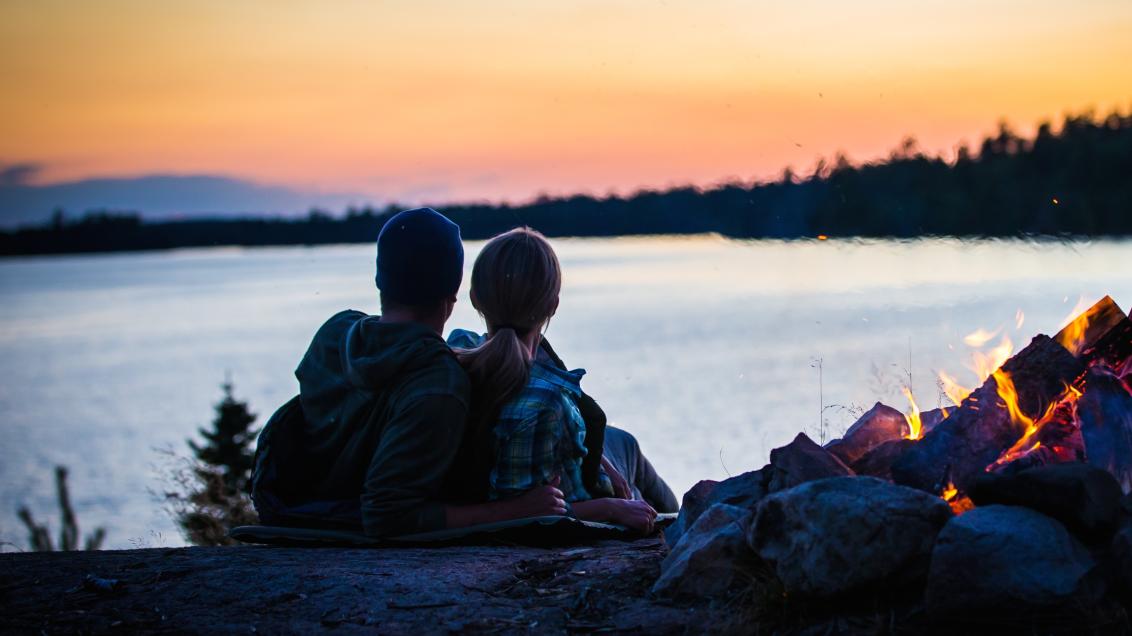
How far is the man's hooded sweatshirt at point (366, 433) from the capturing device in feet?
15.6

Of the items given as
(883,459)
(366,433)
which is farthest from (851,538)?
(366,433)

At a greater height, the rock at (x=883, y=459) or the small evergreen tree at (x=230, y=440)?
the rock at (x=883, y=459)

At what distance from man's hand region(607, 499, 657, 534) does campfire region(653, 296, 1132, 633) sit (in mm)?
379

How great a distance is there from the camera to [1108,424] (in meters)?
4.24

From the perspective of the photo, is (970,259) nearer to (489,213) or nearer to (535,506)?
(489,213)

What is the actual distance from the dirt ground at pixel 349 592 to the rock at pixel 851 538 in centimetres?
36

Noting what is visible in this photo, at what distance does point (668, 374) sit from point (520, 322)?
3497 cm

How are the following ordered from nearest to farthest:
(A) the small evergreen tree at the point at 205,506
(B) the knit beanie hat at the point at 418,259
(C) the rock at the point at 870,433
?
(C) the rock at the point at 870,433 → (B) the knit beanie hat at the point at 418,259 → (A) the small evergreen tree at the point at 205,506

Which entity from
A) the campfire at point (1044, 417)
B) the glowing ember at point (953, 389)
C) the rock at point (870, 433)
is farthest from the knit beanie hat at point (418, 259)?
the glowing ember at point (953, 389)

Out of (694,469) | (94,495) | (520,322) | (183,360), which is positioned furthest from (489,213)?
(183,360)

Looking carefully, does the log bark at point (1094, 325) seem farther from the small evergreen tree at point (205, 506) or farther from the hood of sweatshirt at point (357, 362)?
the small evergreen tree at point (205, 506)

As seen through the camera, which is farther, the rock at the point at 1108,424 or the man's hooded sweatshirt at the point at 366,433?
the man's hooded sweatshirt at the point at 366,433

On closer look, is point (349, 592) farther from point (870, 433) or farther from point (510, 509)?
point (870, 433)

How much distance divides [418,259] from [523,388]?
0.73m
